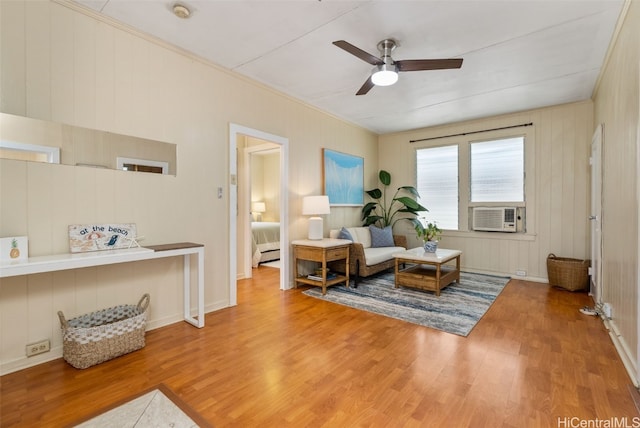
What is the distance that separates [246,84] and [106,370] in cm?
312

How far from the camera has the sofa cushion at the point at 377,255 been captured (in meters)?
4.28

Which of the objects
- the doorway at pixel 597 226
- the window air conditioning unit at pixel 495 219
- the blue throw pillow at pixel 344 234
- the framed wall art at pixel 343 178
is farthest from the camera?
the framed wall art at pixel 343 178

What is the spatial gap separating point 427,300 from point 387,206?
9.42 feet

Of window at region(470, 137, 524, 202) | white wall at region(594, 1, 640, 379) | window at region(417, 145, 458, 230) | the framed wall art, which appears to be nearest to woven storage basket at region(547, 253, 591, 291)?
white wall at region(594, 1, 640, 379)

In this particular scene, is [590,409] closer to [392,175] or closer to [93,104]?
[93,104]

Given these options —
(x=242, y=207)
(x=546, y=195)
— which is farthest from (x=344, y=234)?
(x=546, y=195)

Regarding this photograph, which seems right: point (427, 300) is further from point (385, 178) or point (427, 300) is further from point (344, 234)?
point (385, 178)

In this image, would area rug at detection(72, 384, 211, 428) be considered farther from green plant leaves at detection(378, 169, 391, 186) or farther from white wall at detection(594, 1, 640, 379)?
green plant leaves at detection(378, 169, 391, 186)

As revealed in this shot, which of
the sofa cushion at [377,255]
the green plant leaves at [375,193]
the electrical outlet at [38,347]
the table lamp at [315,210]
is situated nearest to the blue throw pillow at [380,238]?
the sofa cushion at [377,255]

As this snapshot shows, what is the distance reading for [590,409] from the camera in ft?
5.49

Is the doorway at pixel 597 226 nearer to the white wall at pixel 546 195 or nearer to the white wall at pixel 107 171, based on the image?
the white wall at pixel 546 195

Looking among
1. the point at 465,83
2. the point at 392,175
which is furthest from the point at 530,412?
the point at 392,175

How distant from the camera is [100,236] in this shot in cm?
241

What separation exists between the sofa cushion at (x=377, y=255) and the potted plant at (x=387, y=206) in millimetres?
930
